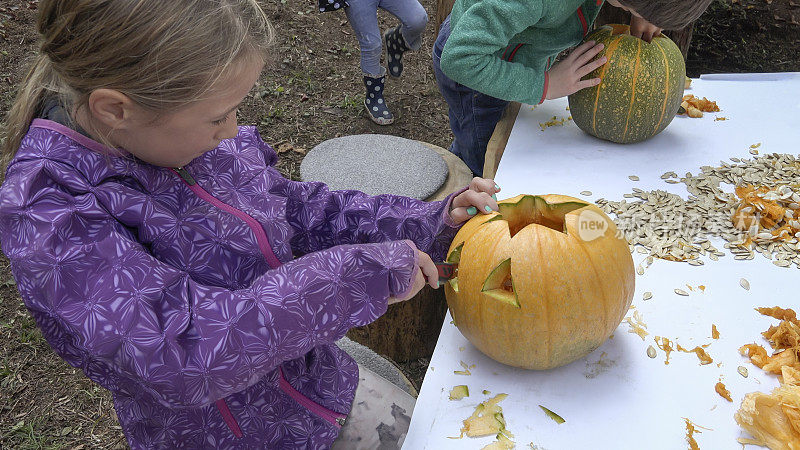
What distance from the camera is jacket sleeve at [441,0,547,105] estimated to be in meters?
1.80

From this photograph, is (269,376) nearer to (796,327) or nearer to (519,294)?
(519,294)

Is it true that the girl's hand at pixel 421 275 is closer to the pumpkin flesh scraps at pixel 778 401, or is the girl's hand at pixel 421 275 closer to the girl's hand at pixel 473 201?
the girl's hand at pixel 473 201

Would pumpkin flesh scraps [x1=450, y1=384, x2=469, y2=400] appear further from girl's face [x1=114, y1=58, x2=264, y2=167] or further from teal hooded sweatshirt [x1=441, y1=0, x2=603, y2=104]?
teal hooded sweatshirt [x1=441, y1=0, x2=603, y2=104]

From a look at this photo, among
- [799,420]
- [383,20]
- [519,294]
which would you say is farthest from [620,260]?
[383,20]

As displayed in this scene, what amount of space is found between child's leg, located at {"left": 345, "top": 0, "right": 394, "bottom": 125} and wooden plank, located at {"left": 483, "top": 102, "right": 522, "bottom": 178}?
2062mm

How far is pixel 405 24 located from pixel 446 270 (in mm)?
3162

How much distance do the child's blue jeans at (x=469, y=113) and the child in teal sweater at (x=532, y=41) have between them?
0.29 meters

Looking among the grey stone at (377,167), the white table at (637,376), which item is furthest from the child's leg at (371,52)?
the white table at (637,376)

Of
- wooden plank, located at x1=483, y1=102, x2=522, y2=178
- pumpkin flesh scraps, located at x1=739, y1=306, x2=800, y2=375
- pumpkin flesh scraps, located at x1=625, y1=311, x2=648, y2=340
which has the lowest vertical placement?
wooden plank, located at x1=483, y1=102, x2=522, y2=178

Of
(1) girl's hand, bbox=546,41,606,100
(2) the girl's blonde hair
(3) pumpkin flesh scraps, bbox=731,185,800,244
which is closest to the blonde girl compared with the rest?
(2) the girl's blonde hair

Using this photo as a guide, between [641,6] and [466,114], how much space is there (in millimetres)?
915

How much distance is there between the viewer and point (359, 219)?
1.50 metres

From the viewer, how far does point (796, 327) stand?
4.09 ft

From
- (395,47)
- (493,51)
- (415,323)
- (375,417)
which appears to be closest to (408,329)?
(415,323)
